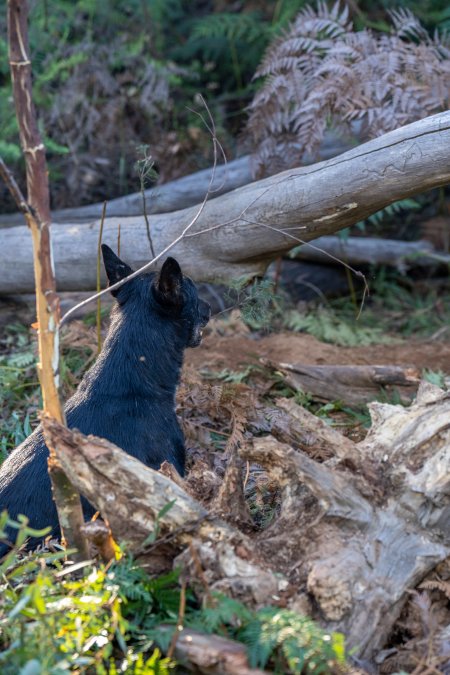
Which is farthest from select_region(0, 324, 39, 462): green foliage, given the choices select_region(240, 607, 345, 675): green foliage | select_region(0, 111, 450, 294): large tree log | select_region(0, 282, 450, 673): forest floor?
select_region(240, 607, 345, 675): green foliage

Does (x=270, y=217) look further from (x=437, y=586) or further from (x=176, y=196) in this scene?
(x=437, y=586)

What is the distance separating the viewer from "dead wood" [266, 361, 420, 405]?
5730 millimetres

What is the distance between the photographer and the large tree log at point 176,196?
24.8ft

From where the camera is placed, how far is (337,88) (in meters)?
6.09

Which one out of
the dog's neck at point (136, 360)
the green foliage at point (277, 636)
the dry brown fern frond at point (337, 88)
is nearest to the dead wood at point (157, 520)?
the green foliage at point (277, 636)

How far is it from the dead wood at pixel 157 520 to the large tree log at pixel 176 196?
4.83m

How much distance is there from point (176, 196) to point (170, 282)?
380cm

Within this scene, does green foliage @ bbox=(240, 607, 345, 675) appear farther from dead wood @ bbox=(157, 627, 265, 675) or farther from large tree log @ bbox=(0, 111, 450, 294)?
large tree log @ bbox=(0, 111, 450, 294)

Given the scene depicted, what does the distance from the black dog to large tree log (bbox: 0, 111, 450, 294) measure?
0.50 meters

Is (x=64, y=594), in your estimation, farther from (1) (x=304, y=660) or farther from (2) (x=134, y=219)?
(2) (x=134, y=219)

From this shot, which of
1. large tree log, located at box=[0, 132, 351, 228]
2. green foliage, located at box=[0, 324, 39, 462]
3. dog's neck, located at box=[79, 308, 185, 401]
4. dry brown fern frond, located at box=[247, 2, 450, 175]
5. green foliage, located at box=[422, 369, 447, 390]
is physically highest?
dry brown fern frond, located at box=[247, 2, 450, 175]

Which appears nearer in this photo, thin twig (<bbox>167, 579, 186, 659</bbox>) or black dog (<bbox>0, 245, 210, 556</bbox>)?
thin twig (<bbox>167, 579, 186, 659</bbox>)

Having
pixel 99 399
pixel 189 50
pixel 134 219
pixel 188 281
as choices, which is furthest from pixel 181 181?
pixel 99 399

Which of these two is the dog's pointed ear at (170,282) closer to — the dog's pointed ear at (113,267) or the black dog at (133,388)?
the black dog at (133,388)
